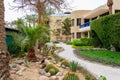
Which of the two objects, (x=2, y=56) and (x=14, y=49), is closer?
(x=2, y=56)

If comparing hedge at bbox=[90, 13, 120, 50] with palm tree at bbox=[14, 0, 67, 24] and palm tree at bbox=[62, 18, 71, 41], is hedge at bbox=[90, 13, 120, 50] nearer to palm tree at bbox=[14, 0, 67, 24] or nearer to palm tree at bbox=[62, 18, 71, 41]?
palm tree at bbox=[14, 0, 67, 24]

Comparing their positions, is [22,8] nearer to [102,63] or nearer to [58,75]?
[102,63]

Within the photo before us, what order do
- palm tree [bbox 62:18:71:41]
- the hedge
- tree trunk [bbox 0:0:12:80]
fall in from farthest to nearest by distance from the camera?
1. palm tree [bbox 62:18:71:41]
2. the hedge
3. tree trunk [bbox 0:0:12:80]

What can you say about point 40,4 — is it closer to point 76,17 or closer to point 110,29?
point 110,29

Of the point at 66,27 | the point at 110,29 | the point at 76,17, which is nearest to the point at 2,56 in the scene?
the point at 110,29

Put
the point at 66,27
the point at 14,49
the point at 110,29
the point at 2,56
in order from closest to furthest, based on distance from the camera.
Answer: the point at 2,56, the point at 14,49, the point at 110,29, the point at 66,27

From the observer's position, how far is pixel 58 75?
11.7 metres

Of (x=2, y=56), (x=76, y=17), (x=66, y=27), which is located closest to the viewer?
(x=2, y=56)

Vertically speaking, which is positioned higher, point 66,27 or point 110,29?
point 66,27

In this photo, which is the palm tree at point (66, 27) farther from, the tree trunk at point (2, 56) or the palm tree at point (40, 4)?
the tree trunk at point (2, 56)

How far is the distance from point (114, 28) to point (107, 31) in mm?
2055

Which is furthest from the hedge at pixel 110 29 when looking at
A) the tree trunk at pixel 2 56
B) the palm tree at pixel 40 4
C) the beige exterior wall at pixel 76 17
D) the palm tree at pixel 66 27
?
the palm tree at pixel 66 27

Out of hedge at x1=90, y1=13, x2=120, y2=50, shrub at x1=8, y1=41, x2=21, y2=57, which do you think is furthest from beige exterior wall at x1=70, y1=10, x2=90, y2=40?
shrub at x1=8, y1=41, x2=21, y2=57

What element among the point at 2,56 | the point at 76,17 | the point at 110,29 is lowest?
the point at 2,56
